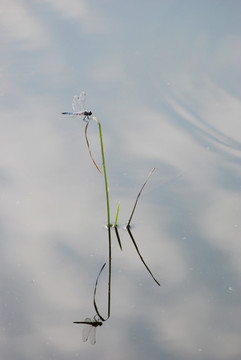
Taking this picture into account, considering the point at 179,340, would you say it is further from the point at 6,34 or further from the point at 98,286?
the point at 6,34

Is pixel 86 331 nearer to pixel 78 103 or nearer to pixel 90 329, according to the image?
pixel 90 329

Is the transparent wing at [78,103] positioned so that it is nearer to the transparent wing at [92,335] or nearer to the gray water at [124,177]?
the gray water at [124,177]

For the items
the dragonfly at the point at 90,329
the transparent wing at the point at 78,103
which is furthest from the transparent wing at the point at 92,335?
the transparent wing at the point at 78,103

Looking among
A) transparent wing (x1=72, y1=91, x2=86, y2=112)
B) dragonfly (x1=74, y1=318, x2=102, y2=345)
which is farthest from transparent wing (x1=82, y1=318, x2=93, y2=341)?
transparent wing (x1=72, y1=91, x2=86, y2=112)

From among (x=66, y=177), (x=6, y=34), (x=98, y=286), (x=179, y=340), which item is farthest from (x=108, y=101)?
(x=179, y=340)

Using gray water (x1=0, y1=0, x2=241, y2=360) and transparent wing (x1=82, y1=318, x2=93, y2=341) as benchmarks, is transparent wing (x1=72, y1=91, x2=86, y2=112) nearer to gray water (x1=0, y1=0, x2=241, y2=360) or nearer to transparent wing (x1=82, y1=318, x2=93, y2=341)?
gray water (x1=0, y1=0, x2=241, y2=360)
